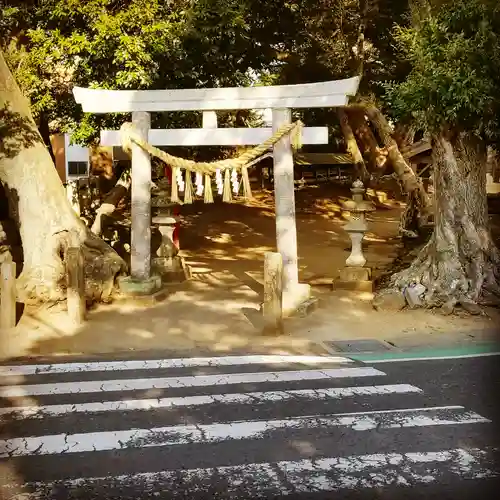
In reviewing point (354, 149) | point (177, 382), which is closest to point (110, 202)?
point (177, 382)

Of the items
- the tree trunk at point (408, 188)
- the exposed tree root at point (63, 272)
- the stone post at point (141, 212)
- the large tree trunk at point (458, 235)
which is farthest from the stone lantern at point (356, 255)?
the tree trunk at point (408, 188)

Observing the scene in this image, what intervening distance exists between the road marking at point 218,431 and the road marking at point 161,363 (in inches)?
80.5

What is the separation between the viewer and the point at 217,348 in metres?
8.39

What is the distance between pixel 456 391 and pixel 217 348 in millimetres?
3255

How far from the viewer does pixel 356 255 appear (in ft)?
41.0

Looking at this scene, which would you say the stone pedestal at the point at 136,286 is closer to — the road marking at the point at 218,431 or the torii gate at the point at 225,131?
the torii gate at the point at 225,131

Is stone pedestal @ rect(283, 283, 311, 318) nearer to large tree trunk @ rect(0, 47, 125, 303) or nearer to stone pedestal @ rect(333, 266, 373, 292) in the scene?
stone pedestal @ rect(333, 266, 373, 292)

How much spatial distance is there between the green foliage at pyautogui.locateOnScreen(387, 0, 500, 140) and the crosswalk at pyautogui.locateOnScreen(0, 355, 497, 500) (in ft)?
14.6

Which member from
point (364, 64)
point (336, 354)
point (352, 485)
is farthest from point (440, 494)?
point (364, 64)

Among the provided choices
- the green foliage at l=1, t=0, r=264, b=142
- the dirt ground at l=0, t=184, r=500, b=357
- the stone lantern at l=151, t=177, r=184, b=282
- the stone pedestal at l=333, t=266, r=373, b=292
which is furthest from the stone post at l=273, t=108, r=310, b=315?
the green foliage at l=1, t=0, r=264, b=142

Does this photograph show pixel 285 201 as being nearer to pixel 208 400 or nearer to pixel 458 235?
pixel 458 235

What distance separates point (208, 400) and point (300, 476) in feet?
5.91

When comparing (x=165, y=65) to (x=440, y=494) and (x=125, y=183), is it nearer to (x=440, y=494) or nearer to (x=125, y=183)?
(x=125, y=183)

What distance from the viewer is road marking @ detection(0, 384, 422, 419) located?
219 inches
